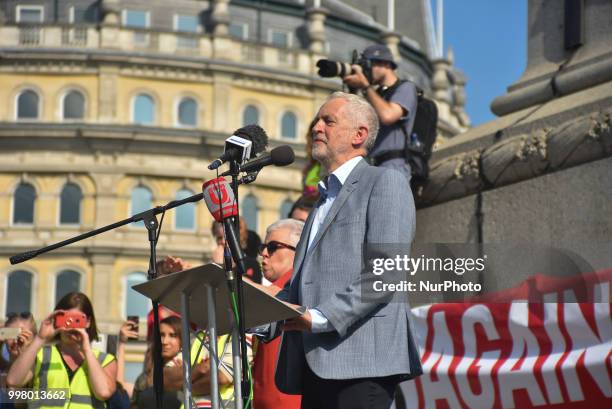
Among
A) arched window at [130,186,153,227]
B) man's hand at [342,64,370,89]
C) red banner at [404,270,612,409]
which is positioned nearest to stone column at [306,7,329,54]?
arched window at [130,186,153,227]

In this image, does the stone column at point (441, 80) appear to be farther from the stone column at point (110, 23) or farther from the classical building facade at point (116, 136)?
the stone column at point (110, 23)

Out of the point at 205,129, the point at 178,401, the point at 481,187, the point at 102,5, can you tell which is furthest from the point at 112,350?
the point at 102,5

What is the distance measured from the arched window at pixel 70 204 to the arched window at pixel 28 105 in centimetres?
317

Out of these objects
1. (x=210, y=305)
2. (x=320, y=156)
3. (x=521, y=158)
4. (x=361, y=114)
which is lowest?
(x=210, y=305)

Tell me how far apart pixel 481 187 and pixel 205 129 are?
46811 millimetres

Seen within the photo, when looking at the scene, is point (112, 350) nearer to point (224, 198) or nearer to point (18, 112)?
point (224, 198)

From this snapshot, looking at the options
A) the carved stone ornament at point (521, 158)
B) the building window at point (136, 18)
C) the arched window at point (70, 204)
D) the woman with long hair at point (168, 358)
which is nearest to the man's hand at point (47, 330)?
the woman with long hair at point (168, 358)

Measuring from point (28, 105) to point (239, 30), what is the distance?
10462mm

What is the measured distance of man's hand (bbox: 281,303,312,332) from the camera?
4426 millimetres

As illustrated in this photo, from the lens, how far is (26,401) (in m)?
7.25

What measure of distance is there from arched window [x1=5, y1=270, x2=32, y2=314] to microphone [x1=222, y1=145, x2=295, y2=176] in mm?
48249

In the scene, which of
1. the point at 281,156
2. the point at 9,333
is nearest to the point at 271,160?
the point at 281,156

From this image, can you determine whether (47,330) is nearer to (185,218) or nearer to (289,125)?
(185,218)

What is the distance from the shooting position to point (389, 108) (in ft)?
25.4
